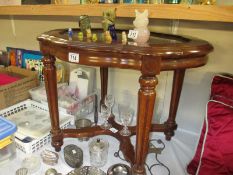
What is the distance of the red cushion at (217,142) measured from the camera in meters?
0.75

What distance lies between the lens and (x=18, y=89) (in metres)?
1.33

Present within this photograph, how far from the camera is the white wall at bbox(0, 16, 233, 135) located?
98cm

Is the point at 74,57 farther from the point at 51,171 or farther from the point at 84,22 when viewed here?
the point at 51,171

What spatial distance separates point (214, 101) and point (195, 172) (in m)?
0.32

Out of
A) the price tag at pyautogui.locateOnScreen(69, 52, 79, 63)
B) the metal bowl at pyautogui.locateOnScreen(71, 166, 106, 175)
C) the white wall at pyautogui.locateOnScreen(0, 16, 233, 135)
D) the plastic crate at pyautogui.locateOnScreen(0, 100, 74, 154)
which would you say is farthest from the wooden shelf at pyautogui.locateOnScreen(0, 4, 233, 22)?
the metal bowl at pyautogui.locateOnScreen(71, 166, 106, 175)

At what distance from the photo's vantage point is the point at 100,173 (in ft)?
2.92

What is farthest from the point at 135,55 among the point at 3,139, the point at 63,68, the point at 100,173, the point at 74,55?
the point at 63,68

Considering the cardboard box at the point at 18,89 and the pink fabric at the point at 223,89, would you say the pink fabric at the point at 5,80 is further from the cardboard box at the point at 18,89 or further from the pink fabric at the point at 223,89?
the pink fabric at the point at 223,89

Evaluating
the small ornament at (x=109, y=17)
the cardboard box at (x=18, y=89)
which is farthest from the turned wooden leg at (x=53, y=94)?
the cardboard box at (x=18, y=89)

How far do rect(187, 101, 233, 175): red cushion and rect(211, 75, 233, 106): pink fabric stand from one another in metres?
0.03

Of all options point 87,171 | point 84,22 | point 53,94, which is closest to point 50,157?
point 87,171

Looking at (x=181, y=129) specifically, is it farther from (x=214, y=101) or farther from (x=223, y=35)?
(x=223, y=35)

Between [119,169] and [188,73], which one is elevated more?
[188,73]

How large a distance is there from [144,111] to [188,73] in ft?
1.69
